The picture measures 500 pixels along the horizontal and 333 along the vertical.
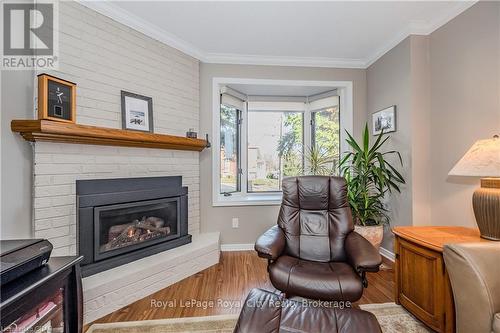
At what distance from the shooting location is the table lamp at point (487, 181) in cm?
152

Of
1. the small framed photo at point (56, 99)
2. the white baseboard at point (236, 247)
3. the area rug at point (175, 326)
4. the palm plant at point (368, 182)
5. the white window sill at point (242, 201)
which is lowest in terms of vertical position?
the area rug at point (175, 326)

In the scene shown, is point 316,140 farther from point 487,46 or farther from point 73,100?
point 73,100

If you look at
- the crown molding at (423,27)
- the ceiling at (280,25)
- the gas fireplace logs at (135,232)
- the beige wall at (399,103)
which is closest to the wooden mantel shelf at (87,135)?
the gas fireplace logs at (135,232)

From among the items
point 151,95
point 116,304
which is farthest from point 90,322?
point 151,95

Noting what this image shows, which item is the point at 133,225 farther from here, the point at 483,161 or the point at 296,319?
the point at 483,161

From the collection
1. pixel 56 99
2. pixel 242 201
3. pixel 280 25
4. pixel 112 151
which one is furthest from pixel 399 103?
pixel 56 99

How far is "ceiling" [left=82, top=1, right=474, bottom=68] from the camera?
84.4 inches

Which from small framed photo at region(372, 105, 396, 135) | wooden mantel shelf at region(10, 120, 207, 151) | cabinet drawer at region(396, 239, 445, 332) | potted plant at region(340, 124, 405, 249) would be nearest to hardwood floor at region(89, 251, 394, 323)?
cabinet drawer at region(396, 239, 445, 332)

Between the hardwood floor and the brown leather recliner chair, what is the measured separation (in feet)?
1.77

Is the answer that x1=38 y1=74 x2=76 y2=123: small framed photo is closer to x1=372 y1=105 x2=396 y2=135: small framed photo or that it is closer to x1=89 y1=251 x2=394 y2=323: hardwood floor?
x1=89 y1=251 x2=394 y2=323: hardwood floor

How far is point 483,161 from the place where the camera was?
5.11ft

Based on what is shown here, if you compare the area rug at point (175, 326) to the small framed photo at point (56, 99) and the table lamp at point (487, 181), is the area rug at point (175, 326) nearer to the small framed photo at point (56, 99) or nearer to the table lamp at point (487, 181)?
the small framed photo at point (56, 99)

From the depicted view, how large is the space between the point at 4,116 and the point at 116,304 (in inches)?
63.4

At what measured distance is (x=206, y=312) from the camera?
188 centimetres
